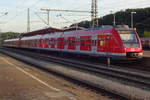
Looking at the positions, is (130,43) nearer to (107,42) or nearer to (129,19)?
(107,42)

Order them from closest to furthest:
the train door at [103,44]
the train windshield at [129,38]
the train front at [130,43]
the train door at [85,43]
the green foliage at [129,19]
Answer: the train front at [130,43], the train windshield at [129,38], the train door at [103,44], the train door at [85,43], the green foliage at [129,19]

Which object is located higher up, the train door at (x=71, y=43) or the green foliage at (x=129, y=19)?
the green foliage at (x=129, y=19)

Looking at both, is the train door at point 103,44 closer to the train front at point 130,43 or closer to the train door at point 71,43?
the train front at point 130,43

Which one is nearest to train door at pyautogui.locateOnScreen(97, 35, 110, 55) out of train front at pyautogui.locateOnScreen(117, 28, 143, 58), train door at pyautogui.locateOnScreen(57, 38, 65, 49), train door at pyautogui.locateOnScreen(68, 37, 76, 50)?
train front at pyautogui.locateOnScreen(117, 28, 143, 58)

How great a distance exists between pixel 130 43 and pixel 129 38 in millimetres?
545

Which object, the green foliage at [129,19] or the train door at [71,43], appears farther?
the green foliage at [129,19]

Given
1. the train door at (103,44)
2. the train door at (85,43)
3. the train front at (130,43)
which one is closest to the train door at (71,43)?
the train door at (85,43)

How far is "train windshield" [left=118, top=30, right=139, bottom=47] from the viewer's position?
14.9m

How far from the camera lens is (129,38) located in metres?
15.4

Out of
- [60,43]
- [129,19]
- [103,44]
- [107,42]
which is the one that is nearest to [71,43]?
[60,43]

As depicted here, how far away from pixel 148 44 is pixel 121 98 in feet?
128

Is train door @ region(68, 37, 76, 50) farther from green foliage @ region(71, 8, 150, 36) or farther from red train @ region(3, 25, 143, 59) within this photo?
green foliage @ region(71, 8, 150, 36)

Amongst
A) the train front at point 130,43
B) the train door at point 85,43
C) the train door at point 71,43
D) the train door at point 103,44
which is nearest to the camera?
the train front at point 130,43

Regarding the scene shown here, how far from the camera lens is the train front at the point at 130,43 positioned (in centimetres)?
1460
